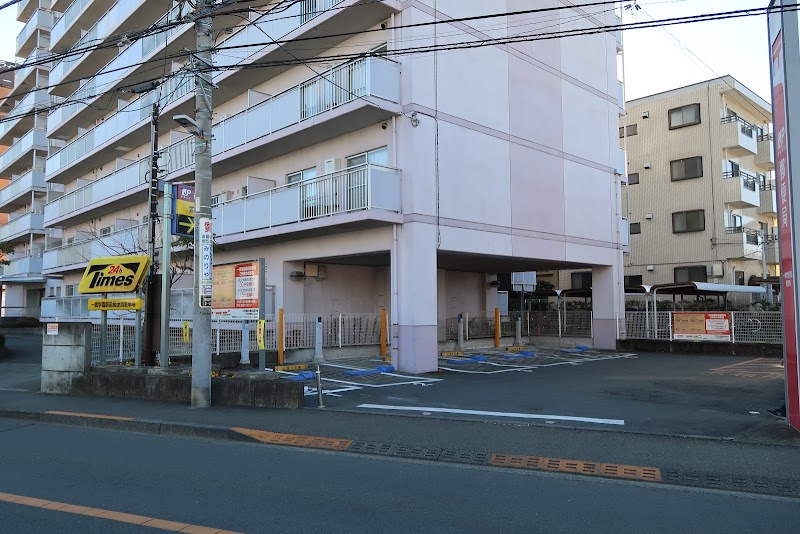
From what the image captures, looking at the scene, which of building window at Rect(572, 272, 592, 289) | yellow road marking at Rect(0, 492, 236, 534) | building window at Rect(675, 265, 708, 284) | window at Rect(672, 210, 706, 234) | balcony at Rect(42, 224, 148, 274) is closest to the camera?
yellow road marking at Rect(0, 492, 236, 534)

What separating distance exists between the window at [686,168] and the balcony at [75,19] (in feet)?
94.2

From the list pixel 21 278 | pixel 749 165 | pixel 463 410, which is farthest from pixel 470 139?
pixel 21 278

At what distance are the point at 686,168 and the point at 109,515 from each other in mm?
30886

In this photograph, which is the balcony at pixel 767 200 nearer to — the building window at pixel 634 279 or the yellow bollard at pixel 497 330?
the building window at pixel 634 279

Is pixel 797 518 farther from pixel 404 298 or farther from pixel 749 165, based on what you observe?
pixel 749 165

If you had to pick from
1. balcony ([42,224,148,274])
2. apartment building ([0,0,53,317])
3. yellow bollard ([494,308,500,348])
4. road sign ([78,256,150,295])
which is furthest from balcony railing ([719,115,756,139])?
apartment building ([0,0,53,317])

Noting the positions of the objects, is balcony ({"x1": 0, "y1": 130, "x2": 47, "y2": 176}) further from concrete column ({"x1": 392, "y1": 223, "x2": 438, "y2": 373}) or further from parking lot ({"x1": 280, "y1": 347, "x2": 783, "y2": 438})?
concrete column ({"x1": 392, "y1": 223, "x2": 438, "y2": 373})

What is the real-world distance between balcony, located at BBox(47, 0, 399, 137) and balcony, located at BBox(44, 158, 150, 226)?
3068mm

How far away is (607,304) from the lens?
2066 cm

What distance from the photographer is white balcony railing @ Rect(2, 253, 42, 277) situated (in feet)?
111

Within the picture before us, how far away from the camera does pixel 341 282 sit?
750 inches

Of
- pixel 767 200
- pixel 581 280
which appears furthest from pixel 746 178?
pixel 581 280

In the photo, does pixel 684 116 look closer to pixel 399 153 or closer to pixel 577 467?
pixel 399 153

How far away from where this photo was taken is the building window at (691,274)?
29.0m
